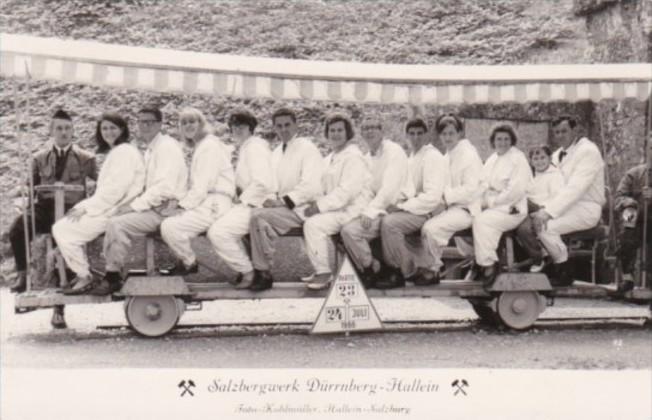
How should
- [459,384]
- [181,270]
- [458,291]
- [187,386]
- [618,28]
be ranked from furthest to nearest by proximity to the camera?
1. [618,28]
2. [458,291]
3. [181,270]
4. [459,384]
5. [187,386]

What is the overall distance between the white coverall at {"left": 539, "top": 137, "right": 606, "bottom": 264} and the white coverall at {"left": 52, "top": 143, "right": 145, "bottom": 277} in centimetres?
344

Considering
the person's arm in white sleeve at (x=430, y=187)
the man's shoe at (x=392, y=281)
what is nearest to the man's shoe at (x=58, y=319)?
the man's shoe at (x=392, y=281)

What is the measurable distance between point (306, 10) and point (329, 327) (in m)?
7.10

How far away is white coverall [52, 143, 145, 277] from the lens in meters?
7.03

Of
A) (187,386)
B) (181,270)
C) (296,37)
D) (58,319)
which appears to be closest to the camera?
(187,386)

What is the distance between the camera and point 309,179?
24.7 ft

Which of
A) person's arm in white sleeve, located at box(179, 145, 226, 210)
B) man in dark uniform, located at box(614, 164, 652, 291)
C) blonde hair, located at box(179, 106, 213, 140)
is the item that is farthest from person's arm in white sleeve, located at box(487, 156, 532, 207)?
blonde hair, located at box(179, 106, 213, 140)

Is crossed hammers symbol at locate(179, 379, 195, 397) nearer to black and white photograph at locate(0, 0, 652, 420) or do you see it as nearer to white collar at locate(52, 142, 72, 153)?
black and white photograph at locate(0, 0, 652, 420)

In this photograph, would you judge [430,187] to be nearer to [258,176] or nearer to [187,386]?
[258,176]

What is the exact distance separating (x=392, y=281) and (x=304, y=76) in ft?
6.08

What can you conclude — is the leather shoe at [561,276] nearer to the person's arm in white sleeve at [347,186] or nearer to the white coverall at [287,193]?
the person's arm in white sleeve at [347,186]

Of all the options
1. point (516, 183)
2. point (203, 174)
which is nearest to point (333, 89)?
point (203, 174)

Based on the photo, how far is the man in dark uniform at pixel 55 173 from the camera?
7.53m

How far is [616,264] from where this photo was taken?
26.8ft
